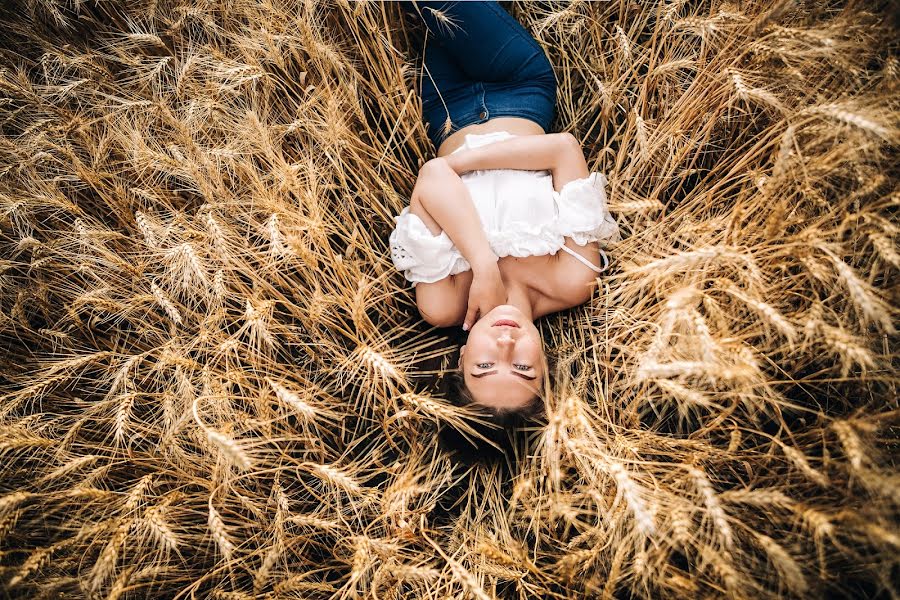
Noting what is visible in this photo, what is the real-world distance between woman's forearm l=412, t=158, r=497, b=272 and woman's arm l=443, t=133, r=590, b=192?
99 millimetres

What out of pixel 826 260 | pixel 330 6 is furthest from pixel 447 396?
pixel 330 6

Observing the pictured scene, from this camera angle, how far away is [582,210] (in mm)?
1987

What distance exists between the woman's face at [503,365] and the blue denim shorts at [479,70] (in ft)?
3.63

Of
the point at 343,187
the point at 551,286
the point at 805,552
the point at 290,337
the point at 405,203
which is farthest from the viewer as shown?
the point at 405,203

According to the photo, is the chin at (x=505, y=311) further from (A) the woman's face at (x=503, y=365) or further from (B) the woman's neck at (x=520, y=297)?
(B) the woman's neck at (x=520, y=297)

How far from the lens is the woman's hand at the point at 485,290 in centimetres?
193

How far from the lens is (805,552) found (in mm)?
1451

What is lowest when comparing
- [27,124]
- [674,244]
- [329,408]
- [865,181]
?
[329,408]

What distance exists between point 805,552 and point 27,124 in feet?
12.1

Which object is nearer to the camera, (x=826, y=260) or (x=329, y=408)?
(x=826, y=260)

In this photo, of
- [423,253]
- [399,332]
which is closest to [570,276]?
[423,253]

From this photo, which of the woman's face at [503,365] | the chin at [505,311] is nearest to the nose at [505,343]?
the woman's face at [503,365]

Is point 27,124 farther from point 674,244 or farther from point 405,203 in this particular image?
point 674,244

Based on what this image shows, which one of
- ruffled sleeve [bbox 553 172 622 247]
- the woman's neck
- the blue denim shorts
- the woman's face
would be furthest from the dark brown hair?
the blue denim shorts
